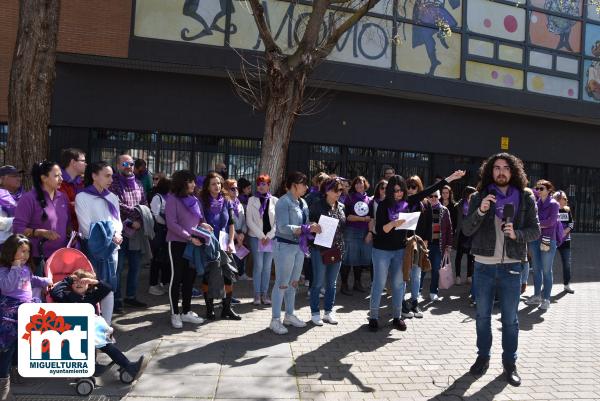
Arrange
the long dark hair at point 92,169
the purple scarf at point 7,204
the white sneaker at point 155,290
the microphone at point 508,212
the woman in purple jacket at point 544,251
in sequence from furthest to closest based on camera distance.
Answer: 1. the white sneaker at point 155,290
2. the woman in purple jacket at point 544,251
3. the long dark hair at point 92,169
4. the purple scarf at point 7,204
5. the microphone at point 508,212

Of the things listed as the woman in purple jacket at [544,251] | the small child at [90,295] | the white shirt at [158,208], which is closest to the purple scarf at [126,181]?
the white shirt at [158,208]

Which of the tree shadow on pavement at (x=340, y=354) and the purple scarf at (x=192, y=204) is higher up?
the purple scarf at (x=192, y=204)

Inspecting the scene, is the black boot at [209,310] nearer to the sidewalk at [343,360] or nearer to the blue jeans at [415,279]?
the sidewalk at [343,360]

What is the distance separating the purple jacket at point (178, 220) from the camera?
19.6ft

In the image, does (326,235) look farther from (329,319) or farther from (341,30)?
(341,30)

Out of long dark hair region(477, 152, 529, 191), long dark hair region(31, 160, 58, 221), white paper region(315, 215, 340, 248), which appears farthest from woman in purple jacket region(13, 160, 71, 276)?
long dark hair region(477, 152, 529, 191)

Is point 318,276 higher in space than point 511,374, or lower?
higher

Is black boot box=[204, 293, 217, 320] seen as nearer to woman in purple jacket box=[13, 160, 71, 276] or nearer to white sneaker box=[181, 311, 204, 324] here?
white sneaker box=[181, 311, 204, 324]

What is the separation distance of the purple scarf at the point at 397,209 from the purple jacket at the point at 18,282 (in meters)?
3.88

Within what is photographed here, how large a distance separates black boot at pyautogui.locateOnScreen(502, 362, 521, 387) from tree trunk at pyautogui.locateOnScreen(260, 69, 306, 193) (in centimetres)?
529

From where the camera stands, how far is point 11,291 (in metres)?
4.14

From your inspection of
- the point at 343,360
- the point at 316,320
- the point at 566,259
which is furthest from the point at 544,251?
the point at 343,360

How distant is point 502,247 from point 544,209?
3.56 m

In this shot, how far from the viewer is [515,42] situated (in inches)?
612
